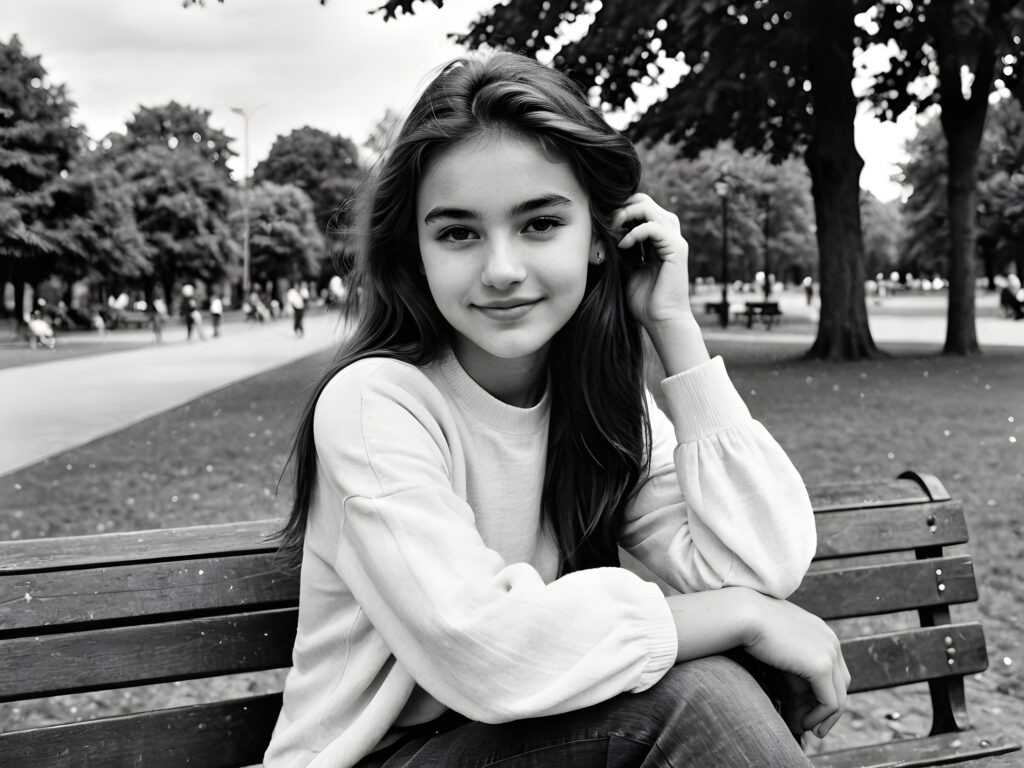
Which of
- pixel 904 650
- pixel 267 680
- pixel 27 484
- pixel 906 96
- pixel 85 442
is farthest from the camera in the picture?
pixel 906 96

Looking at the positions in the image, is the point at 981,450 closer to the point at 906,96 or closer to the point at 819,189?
the point at 819,189

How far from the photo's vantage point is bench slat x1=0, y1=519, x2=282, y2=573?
2113mm

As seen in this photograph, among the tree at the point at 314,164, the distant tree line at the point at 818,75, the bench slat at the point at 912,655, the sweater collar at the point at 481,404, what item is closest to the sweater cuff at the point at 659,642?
the sweater collar at the point at 481,404

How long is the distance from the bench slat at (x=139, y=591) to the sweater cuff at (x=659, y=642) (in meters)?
0.83

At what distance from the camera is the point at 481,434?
82.5 inches

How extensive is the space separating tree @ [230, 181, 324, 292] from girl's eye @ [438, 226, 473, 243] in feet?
216

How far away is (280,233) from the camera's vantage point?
6888 cm

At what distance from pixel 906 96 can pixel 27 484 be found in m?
16.4

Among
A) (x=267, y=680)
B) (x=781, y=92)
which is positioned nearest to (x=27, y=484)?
(x=267, y=680)

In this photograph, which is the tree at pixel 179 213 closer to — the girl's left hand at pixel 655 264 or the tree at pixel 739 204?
the tree at pixel 739 204

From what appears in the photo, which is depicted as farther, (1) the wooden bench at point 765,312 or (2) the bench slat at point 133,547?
(1) the wooden bench at point 765,312

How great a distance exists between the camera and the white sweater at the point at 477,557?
1.70m

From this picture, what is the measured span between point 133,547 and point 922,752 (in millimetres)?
1855

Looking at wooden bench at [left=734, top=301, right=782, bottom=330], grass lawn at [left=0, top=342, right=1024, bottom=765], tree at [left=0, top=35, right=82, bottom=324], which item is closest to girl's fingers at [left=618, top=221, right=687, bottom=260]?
grass lawn at [left=0, top=342, right=1024, bottom=765]
